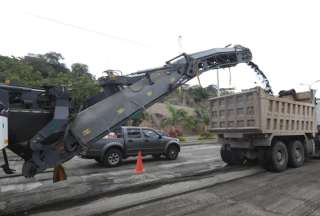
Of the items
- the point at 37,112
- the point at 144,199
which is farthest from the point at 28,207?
the point at 144,199

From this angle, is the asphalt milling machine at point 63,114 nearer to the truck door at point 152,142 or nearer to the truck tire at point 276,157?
the truck tire at point 276,157


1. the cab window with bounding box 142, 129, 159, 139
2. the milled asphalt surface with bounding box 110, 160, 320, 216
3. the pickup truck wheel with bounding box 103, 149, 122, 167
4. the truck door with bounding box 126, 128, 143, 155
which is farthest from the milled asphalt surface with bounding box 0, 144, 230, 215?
the cab window with bounding box 142, 129, 159, 139

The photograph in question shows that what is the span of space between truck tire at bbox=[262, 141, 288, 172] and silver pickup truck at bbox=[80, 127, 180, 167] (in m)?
4.69

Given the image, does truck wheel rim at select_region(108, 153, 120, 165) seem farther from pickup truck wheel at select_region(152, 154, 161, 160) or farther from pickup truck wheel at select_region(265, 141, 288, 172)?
pickup truck wheel at select_region(265, 141, 288, 172)

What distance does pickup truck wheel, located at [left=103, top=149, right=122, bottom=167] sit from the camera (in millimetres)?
10609

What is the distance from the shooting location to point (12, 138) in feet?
17.7

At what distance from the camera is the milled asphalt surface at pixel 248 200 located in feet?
17.1

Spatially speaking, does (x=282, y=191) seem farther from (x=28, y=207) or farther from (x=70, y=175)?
(x=70, y=175)

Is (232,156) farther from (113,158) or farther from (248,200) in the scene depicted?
(113,158)

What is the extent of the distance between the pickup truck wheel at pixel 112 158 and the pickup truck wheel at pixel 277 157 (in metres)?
5.43

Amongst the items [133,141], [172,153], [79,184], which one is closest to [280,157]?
[172,153]

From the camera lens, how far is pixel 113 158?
35.5 feet

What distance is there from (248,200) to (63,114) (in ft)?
14.0

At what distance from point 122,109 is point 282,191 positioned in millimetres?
4263
